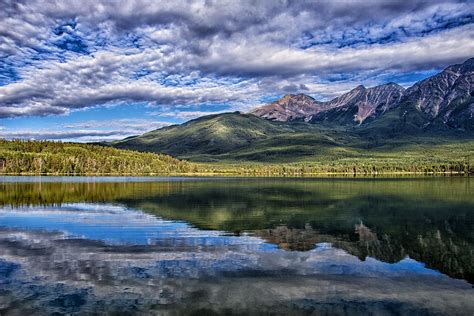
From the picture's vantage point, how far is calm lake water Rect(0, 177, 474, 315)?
18672mm

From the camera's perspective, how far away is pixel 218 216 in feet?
164

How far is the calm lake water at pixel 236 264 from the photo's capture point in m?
18.7

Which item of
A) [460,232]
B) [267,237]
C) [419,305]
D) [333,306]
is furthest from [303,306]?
[460,232]

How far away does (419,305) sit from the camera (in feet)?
61.8

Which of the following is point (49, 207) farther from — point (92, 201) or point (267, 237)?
point (267, 237)

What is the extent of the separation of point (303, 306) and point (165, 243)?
54.7 feet

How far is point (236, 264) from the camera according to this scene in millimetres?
25984

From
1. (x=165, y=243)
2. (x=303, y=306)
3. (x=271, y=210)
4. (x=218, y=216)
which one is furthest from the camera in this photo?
(x=271, y=210)

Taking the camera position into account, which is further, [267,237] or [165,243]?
[267,237]

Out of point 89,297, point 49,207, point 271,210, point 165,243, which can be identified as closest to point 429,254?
point 165,243

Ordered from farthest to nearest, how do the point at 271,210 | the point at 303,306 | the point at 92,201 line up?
the point at 92,201 → the point at 271,210 → the point at 303,306

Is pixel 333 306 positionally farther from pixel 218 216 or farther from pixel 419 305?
pixel 218 216

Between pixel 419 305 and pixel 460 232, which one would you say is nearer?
pixel 419 305

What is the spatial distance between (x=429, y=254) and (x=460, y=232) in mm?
11587
